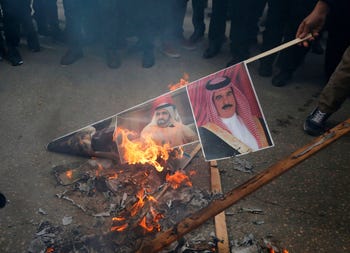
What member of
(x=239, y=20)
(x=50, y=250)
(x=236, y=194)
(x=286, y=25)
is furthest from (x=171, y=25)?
(x=236, y=194)

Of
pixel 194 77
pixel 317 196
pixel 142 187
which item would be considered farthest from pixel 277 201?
pixel 194 77

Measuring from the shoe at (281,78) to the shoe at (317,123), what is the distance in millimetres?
1264

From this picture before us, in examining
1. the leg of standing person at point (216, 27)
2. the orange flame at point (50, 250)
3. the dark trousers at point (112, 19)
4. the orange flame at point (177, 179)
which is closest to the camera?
the orange flame at point (50, 250)

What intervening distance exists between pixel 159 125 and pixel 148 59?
9.93 ft

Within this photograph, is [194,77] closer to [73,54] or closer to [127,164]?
[73,54]

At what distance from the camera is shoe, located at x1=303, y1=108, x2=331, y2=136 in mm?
4203

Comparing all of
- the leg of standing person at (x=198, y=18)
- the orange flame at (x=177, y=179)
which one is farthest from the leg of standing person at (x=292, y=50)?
the orange flame at (x=177, y=179)

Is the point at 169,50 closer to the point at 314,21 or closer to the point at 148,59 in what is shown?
the point at 148,59

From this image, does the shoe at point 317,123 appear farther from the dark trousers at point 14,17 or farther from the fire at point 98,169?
the dark trousers at point 14,17

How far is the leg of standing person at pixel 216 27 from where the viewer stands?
583 centimetres

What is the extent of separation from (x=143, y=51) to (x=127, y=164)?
3.24 m

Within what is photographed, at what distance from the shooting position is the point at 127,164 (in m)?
3.51

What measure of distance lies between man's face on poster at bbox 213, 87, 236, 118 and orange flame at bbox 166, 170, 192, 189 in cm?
85

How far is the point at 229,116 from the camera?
9.52 ft
